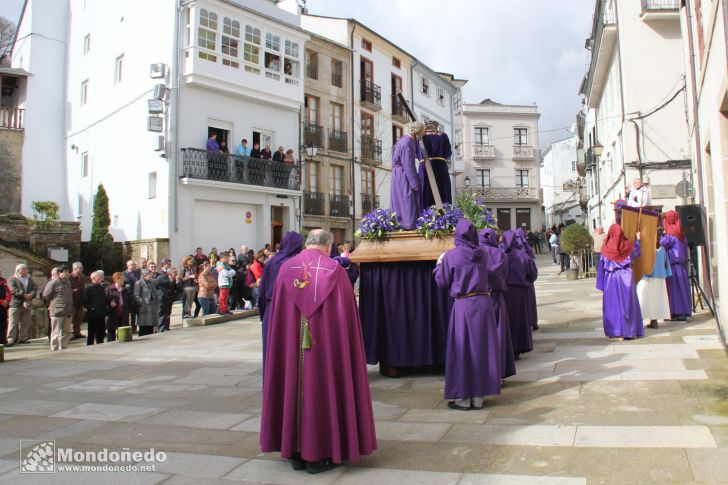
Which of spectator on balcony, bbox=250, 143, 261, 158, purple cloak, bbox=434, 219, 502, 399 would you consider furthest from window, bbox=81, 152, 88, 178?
purple cloak, bbox=434, 219, 502, 399

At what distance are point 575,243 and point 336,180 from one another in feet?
42.9

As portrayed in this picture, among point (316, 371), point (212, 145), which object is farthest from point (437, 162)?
A: point (212, 145)

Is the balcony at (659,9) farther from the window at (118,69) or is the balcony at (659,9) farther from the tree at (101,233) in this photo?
the tree at (101,233)

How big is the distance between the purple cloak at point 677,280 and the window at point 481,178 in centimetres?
4050

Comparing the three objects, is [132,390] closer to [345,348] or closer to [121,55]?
[345,348]

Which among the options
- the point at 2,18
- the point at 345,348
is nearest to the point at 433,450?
the point at 345,348

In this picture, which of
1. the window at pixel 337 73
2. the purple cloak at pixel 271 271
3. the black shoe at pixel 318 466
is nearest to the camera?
the black shoe at pixel 318 466

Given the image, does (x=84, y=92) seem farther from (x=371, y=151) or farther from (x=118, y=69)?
(x=371, y=151)

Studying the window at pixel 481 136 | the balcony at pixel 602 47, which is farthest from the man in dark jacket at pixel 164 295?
the window at pixel 481 136

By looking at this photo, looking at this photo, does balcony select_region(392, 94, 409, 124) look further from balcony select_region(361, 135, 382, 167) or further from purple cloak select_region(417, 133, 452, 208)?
purple cloak select_region(417, 133, 452, 208)

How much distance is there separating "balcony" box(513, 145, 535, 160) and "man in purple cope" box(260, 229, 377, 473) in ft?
160

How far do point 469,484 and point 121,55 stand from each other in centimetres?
2513

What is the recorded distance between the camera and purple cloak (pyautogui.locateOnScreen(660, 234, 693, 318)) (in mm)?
10328

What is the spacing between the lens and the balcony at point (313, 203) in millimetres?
28125
